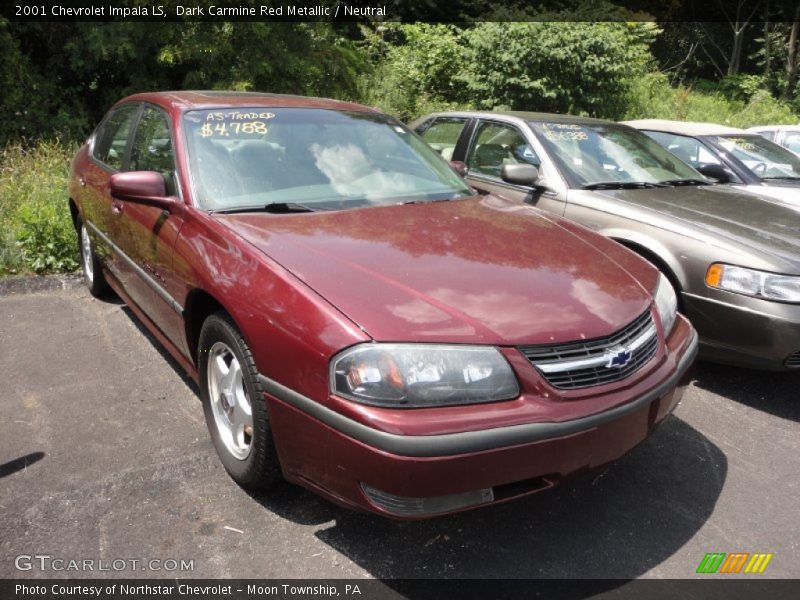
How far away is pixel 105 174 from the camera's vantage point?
4133mm

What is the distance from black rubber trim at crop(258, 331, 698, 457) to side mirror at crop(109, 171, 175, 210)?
1284 mm

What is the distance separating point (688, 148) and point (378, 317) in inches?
242

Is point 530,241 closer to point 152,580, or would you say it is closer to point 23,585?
point 152,580

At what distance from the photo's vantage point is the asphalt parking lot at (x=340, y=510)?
7.59ft

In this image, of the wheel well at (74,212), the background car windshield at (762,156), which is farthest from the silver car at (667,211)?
the wheel well at (74,212)

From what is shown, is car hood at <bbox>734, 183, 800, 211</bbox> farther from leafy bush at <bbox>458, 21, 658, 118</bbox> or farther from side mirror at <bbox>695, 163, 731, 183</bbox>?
leafy bush at <bbox>458, 21, 658, 118</bbox>

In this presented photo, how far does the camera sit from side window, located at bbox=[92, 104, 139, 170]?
404cm

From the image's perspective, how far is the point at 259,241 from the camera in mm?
2525

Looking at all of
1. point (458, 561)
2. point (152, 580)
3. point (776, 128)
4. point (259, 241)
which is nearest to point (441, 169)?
point (259, 241)

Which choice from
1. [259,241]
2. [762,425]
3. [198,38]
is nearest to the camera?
[259,241]

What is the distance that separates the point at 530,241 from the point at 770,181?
15.7 feet

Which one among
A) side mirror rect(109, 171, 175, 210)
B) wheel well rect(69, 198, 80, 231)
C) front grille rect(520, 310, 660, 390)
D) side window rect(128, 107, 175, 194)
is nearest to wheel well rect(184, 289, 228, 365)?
side mirror rect(109, 171, 175, 210)

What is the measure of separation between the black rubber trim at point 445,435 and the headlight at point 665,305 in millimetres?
608

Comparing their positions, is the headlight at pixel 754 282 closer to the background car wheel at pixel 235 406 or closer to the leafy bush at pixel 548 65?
the background car wheel at pixel 235 406
